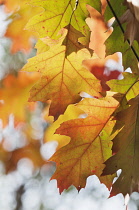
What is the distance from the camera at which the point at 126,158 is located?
36.8 inches

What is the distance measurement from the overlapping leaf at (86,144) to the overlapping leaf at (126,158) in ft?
0.21

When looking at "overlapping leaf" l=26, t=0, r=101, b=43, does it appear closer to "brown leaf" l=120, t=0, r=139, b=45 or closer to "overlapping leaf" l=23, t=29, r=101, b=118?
"overlapping leaf" l=23, t=29, r=101, b=118

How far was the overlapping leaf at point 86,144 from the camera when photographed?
0.99 metres

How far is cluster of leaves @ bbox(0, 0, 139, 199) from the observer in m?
0.94

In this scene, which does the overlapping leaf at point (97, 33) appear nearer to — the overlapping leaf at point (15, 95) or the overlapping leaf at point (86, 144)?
the overlapping leaf at point (86, 144)

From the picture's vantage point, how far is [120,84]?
1012 millimetres

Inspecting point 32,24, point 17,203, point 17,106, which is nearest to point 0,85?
point 17,106

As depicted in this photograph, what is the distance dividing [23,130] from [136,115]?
3221mm

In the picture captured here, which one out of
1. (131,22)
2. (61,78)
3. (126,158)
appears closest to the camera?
(131,22)

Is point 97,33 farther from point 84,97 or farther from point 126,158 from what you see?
point 126,158

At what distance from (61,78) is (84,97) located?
0.11 meters

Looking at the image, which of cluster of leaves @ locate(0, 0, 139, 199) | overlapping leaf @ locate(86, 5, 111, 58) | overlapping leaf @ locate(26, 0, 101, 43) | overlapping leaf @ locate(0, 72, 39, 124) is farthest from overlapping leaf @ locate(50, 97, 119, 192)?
overlapping leaf @ locate(0, 72, 39, 124)

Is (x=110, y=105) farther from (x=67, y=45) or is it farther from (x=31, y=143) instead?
(x=31, y=143)

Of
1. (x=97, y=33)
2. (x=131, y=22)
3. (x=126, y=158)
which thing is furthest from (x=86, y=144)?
(x=97, y=33)
